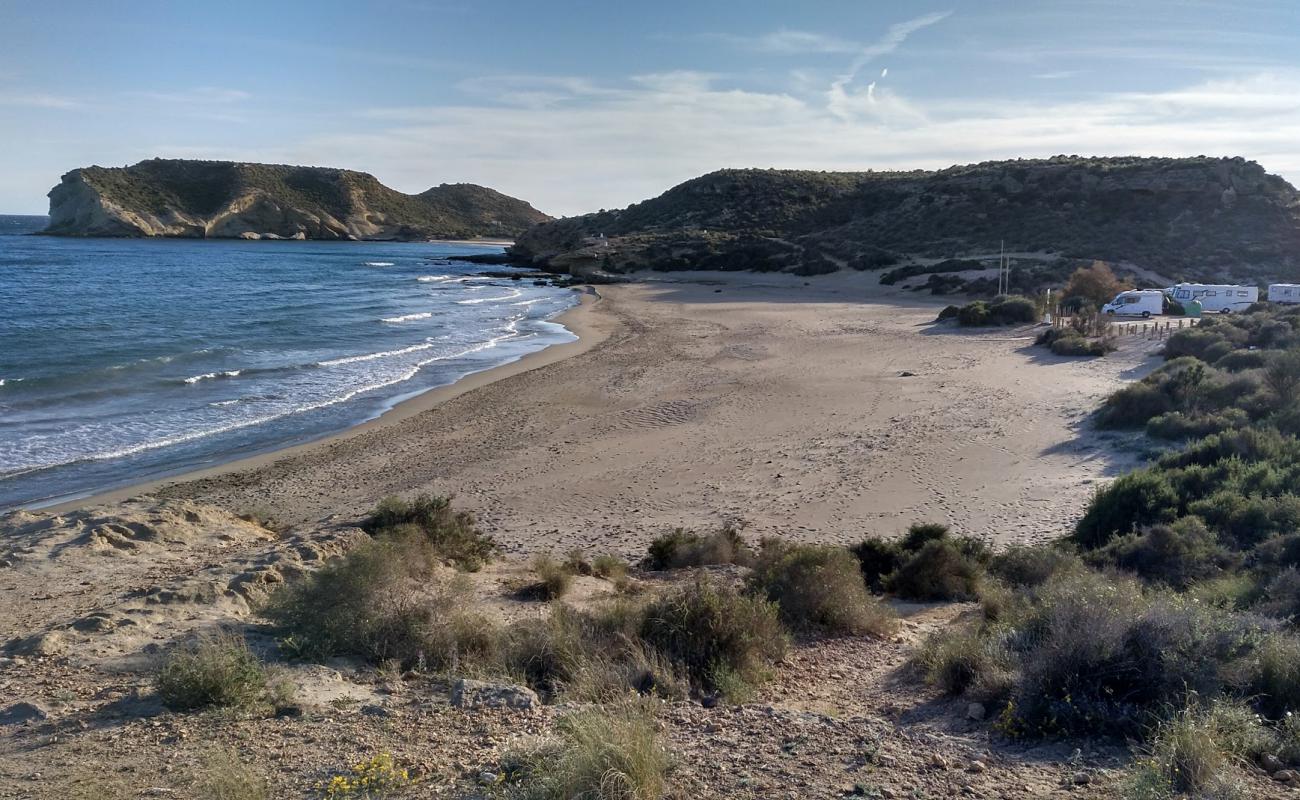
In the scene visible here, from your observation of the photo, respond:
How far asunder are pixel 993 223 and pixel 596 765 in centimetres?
6584

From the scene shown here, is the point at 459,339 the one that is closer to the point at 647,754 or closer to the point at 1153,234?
the point at 647,754

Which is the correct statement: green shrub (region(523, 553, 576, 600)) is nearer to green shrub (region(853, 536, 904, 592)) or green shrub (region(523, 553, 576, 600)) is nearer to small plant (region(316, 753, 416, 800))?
green shrub (region(853, 536, 904, 592))

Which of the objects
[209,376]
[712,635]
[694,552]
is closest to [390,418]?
[209,376]

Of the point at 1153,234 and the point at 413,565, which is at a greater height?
the point at 1153,234

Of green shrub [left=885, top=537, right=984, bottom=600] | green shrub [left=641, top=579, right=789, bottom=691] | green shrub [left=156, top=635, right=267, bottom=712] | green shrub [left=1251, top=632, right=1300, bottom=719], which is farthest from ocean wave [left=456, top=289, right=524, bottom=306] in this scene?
green shrub [left=1251, top=632, right=1300, bottom=719]

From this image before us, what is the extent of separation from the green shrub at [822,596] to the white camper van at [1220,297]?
107 feet

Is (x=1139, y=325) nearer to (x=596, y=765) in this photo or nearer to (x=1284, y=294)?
(x=1284, y=294)

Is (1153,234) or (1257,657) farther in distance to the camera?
(1153,234)

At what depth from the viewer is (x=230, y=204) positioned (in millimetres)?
134750

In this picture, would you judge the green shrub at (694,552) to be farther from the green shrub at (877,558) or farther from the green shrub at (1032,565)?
the green shrub at (1032,565)

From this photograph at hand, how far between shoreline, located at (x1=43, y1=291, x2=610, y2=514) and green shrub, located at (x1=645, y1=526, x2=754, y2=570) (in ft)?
28.0

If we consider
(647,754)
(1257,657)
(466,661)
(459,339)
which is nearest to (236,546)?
(466,661)

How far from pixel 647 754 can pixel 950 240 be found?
2447 inches

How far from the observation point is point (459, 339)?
34.3 meters
